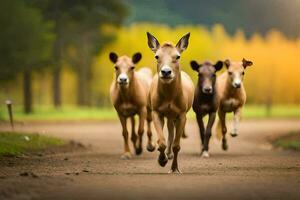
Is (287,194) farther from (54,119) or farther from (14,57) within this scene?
(14,57)

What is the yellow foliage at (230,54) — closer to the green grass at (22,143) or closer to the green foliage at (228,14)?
the green foliage at (228,14)

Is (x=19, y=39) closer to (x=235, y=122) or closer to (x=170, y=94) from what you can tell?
(x=235, y=122)

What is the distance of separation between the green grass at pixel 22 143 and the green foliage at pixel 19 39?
2614 centimetres

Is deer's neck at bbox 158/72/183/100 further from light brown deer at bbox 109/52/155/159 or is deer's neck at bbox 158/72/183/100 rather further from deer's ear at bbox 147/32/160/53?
light brown deer at bbox 109/52/155/159

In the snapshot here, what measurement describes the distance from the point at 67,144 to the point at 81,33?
4710cm

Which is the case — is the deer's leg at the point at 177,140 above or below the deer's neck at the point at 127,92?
Answer: below

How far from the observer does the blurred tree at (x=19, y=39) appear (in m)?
51.6

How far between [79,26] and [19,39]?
66.8 feet

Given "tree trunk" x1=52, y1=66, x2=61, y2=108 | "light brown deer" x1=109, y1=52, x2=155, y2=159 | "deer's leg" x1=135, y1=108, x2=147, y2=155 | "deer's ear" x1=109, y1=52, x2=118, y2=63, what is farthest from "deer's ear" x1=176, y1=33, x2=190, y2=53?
→ "tree trunk" x1=52, y1=66, x2=61, y2=108

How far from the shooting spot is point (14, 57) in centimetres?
5188

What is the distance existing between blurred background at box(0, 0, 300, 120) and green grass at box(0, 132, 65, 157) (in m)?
19.8

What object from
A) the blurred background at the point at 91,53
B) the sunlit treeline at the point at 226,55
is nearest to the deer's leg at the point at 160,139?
the blurred background at the point at 91,53

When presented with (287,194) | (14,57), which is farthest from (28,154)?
(14,57)

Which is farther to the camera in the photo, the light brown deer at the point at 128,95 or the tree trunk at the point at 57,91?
the tree trunk at the point at 57,91
